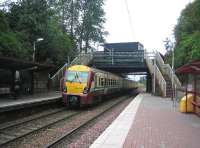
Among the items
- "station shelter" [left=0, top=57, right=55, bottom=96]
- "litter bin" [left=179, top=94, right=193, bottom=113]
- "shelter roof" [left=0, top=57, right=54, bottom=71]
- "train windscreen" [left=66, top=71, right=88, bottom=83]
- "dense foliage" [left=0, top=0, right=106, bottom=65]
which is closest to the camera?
"litter bin" [left=179, top=94, right=193, bottom=113]

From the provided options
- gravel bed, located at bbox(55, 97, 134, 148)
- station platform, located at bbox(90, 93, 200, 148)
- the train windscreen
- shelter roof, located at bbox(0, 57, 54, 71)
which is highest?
shelter roof, located at bbox(0, 57, 54, 71)

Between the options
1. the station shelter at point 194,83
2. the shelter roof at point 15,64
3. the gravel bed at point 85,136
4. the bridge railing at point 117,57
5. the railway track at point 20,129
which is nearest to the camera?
the gravel bed at point 85,136

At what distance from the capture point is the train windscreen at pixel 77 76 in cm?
2169

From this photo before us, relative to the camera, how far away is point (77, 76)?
2195 cm

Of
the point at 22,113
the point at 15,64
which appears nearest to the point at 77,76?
the point at 15,64

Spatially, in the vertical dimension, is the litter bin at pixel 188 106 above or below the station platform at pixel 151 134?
above

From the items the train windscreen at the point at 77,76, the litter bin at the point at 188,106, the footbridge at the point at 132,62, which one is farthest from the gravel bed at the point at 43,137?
the footbridge at the point at 132,62

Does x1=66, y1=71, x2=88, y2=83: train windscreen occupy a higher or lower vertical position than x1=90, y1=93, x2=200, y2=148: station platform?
higher

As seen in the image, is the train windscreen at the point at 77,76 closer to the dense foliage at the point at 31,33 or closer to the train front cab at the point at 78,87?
the train front cab at the point at 78,87

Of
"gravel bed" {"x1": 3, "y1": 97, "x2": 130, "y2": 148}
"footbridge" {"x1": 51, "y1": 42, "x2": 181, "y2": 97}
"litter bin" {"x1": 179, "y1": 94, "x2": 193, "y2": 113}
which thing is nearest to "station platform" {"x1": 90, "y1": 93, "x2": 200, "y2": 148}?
"gravel bed" {"x1": 3, "y1": 97, "x2": 130, "y2": 148}

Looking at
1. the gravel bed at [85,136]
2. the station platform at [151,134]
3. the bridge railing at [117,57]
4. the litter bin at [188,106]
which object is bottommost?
the gravel bed at [85,136]

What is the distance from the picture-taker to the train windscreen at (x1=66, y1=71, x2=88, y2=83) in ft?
71.2

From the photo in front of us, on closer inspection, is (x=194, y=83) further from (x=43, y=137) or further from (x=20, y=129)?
(x=20, y=129)

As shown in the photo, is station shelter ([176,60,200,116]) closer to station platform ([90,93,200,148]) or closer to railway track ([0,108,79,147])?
station platform ([90,93,200,148])
